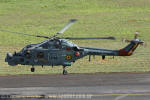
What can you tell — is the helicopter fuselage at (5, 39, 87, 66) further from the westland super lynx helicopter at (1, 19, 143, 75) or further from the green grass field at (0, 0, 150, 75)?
the green grass field at (0, 0, 150, 75)

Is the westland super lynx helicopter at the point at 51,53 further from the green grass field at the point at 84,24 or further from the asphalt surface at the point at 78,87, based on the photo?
the green grass field at the point at 84,24

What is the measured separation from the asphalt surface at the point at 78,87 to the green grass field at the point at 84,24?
7.59 ft

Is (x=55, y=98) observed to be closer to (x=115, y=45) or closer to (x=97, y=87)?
(x=97, y=87)

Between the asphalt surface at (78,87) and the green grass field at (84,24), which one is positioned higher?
the green grass field at (84,24)

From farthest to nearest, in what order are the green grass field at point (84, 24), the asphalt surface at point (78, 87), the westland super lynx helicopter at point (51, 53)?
the green grass field at point (84, 24)
the asphalt surface at point (78, 87)
the westland super lynx helicopter at point (51, 53)

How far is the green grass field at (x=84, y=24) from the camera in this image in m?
49.7

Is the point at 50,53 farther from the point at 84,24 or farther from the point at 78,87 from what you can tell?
the point at 84,24

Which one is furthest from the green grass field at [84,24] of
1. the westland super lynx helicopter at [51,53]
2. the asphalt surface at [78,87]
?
the westland super lynx helicopter at [51,53]

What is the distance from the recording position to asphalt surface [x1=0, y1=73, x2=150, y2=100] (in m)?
39.5

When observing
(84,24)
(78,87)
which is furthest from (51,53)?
(84,24)

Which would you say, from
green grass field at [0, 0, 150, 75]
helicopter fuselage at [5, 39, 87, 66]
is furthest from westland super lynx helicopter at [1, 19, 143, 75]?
green grass field at [0, 0, 150, 75]

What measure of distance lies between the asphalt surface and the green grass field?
231cm

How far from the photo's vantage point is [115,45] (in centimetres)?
5975

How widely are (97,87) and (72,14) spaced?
39.9 meters
